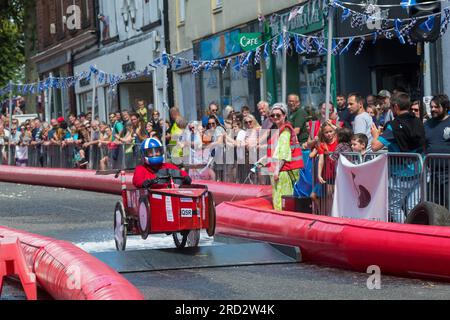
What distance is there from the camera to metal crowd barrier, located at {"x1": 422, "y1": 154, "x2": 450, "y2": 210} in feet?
42.0

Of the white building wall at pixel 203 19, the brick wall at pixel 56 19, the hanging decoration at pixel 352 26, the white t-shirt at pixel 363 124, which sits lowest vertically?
the white t-shirt at pixel 363 124

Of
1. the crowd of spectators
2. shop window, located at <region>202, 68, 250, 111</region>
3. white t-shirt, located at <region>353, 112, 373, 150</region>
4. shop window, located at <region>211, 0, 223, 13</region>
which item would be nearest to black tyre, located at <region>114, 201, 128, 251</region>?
the crowd of spectators

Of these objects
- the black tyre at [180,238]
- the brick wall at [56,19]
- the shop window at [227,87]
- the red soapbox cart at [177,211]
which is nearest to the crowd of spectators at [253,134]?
the black tyre at [180,238]

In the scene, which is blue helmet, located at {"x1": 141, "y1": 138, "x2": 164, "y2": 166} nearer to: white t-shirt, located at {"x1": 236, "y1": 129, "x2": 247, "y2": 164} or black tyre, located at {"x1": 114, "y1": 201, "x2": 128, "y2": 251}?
black tyre, located at {"x1": 114, "y1": 201, "x2": 128, "y2": 251}

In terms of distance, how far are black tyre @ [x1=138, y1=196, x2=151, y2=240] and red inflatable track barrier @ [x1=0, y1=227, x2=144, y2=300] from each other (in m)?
1.79

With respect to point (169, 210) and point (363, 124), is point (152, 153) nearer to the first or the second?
point (169, 210)

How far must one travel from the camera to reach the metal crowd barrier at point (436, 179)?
12812 millimetres

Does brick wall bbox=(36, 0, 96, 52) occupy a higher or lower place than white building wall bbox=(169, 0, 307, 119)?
higher

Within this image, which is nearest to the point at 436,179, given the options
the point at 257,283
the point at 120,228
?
the point at 257,283

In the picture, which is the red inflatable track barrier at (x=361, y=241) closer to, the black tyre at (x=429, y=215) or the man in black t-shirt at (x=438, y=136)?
the black tyre at (x=429, y=215)

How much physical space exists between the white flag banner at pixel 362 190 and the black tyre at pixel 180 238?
1.88 metres

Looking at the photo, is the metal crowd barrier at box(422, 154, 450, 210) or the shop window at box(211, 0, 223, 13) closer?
the metal crowd barrier at box(422, 154, 450, 210)

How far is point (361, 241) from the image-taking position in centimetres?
1210
